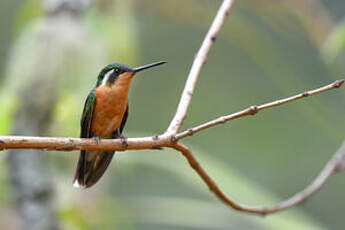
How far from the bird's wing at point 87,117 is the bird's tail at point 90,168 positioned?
93 millimetres

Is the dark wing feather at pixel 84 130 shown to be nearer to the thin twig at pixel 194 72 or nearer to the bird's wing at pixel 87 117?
the bird's wing at pixel 87 117

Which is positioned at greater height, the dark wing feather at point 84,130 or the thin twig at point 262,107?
the thin twig at point 262,107

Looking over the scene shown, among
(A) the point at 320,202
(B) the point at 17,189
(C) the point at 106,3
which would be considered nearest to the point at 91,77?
(B) the point at 17,189

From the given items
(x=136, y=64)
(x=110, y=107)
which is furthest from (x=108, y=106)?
(x=136, y=64)

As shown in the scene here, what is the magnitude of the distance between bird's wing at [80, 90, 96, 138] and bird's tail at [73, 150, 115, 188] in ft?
0.31

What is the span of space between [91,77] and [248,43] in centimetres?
79

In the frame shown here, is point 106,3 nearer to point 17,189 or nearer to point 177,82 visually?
point 17,189

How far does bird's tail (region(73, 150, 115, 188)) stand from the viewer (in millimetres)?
1719

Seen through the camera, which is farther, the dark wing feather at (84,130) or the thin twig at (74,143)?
the dark wing feather at (84,130)

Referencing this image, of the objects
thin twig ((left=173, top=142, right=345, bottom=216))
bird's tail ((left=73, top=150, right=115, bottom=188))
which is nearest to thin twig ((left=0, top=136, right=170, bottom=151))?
thin twig ((left=173, top=142, right=345, bottom=216))

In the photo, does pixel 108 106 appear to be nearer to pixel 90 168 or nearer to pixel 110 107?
pixel 110 107

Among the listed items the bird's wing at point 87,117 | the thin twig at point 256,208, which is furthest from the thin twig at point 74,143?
the bird's wing at point 87,117

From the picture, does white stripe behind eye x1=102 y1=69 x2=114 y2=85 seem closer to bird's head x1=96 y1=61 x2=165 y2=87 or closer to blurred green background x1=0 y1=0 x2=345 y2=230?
bird's head x1=96 y1=61 x2=165 y2=87

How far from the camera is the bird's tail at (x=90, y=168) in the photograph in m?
1.72
